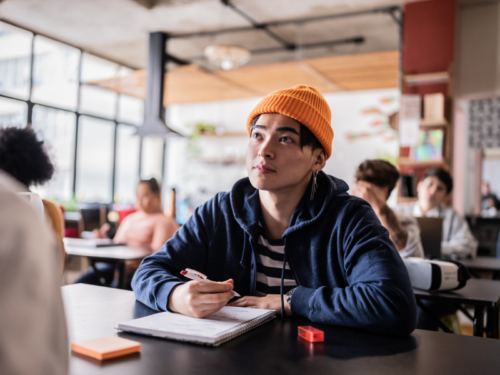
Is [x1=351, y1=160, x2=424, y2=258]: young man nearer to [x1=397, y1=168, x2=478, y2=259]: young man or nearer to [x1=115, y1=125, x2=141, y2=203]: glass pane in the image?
[x1=397, y1=168, x2=478, y2=259]: young man

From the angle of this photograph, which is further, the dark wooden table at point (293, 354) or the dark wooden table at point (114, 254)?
the dark wooden table at point (114, 254)

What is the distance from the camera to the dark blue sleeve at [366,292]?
110 centimetres

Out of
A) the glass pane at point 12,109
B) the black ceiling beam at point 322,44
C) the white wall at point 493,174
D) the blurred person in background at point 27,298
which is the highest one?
the black ceiling beam at point 322,44

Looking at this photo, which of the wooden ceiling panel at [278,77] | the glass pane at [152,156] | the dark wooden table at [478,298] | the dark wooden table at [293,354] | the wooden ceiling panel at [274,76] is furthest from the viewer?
the glass pane at [152,156]

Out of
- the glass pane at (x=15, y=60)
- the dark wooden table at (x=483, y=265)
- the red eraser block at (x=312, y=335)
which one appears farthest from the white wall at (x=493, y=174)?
the red eraser block at (x=312, y=335)

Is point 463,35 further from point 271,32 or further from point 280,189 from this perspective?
point 280,189

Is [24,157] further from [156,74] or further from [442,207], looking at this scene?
[156,74]

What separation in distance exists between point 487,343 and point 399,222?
1246mm

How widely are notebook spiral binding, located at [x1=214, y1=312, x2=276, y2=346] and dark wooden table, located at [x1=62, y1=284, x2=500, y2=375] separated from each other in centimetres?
1

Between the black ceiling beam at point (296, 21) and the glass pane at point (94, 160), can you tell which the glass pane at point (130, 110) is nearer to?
the glass pane at point (94, 160)

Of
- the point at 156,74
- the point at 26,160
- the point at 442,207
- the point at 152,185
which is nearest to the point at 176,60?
the point at 156,74

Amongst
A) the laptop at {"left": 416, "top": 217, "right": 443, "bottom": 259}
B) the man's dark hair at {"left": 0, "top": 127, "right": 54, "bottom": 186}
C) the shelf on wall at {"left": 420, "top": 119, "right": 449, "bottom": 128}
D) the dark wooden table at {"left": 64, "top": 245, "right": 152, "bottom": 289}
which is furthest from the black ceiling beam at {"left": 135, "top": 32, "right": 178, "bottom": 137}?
the man's dark hair at {"left": 0, "top": 127, "right": 54, "bottom": 186}

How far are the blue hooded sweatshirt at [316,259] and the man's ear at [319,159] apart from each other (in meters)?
0.03

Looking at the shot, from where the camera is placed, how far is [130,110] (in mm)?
9383
